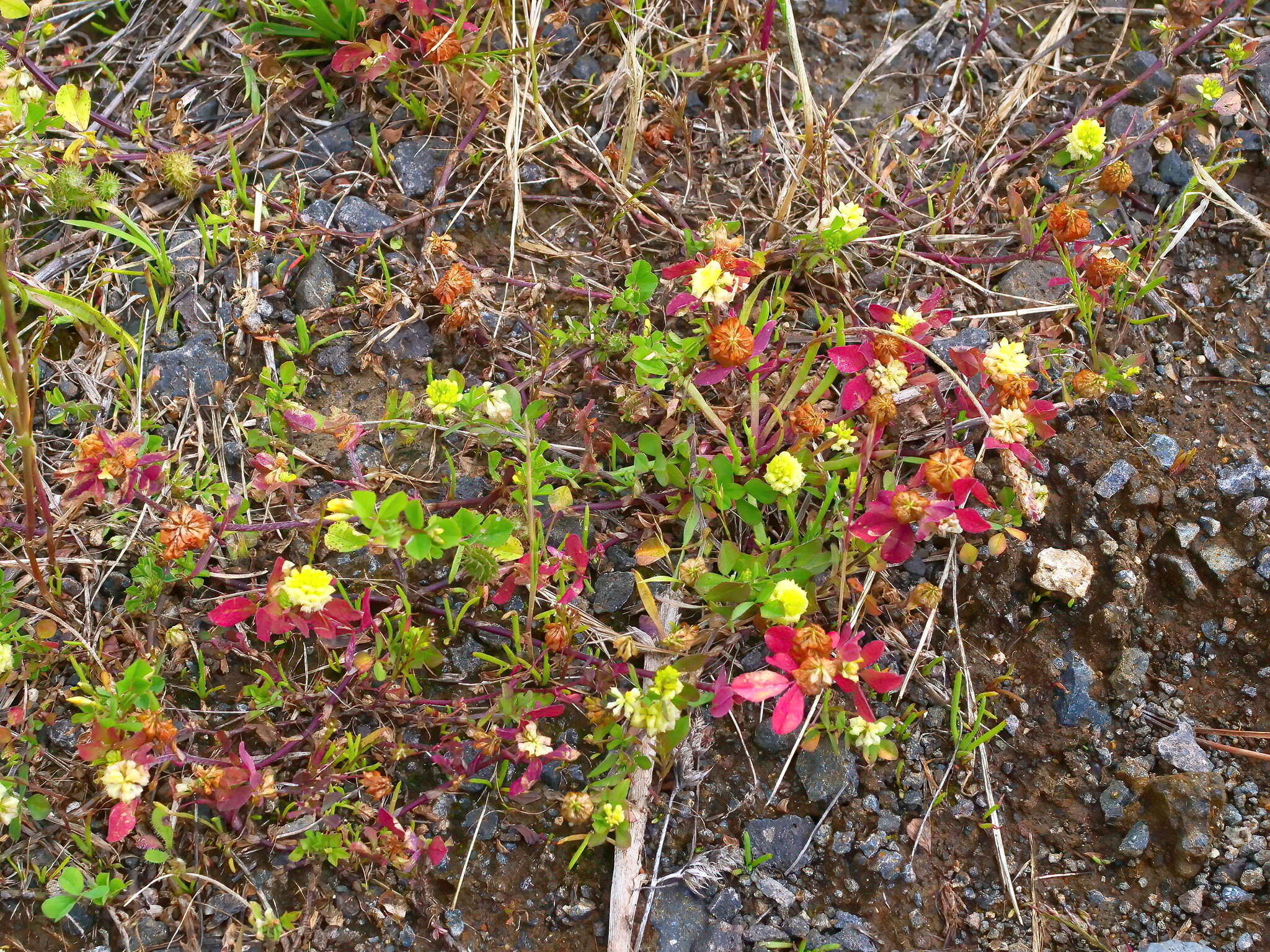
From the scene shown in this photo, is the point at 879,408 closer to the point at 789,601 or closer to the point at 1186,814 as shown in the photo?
the point at 789,601

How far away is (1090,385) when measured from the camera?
8.90 feet

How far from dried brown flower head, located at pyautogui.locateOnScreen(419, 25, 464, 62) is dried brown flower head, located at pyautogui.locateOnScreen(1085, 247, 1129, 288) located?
→ 84.4 inches

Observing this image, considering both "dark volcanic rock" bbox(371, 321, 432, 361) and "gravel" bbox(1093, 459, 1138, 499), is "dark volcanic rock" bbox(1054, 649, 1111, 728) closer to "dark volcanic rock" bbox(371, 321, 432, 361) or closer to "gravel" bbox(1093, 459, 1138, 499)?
"gravel" bbox(1093, 459, 1138, 499)

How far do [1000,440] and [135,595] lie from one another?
94.1 inches

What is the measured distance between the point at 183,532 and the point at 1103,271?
271cm

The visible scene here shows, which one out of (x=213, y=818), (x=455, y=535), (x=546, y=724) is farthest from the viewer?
(x=546, y=724)

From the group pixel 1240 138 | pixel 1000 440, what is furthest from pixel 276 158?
pixel 1240 138

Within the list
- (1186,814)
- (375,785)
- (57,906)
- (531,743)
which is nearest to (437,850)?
(375,785)

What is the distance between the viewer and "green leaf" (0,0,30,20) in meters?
3.01

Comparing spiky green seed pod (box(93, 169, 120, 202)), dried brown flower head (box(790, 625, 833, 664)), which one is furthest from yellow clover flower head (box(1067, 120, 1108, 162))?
spiky green seed pod (box(93, 169, 120, 202))

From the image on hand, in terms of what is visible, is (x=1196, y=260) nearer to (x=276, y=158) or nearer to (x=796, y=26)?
(x=796, y=26)

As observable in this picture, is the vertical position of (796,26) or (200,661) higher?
(796,26)

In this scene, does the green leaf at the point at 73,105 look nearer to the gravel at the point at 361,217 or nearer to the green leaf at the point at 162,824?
the gravel at the point at 361,217

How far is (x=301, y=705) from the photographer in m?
2.50
